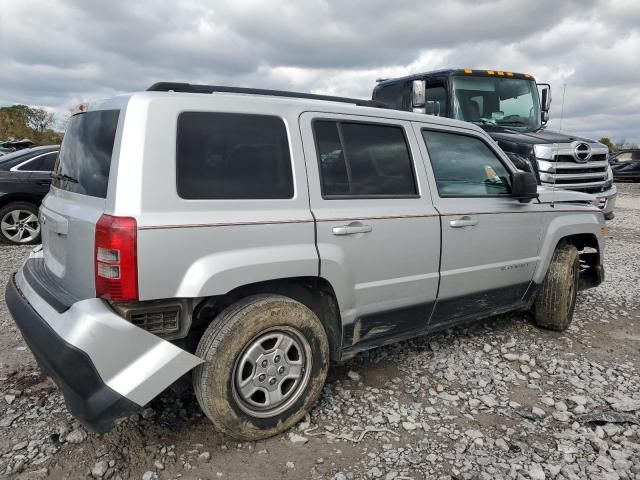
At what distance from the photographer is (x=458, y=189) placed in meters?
3.61

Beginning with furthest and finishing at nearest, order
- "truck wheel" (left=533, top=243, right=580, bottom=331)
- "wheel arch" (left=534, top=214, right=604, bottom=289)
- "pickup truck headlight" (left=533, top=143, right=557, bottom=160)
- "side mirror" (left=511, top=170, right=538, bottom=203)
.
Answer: "pickup truck headlight" (left=533, top=143, right=557, bottom=160) → "truck wheel" (left=533, top=243, right=580, bottom=331) → "wheel arch" (left=534, top=214, right=604, bottom=289) → "side mirror" (left=511, top=170, right=538, bottom=203)

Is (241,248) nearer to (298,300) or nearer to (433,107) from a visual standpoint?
(298,300)

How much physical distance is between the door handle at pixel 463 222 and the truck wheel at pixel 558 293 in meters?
1.37

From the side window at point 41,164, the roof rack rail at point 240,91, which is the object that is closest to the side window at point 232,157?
the roof rack rail at point 240,91

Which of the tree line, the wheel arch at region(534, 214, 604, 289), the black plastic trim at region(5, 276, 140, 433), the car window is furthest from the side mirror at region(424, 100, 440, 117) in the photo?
the tree line

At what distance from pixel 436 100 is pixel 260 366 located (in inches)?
238

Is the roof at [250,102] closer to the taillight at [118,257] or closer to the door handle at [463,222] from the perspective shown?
the taillight at [118,257]

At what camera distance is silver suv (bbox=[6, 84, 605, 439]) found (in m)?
2.29

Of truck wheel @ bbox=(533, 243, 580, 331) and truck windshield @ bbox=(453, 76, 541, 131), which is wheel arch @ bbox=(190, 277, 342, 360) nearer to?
truck wheel @ bbox=(533, 243, 580, 331)

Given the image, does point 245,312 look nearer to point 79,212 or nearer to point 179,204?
point 179,204

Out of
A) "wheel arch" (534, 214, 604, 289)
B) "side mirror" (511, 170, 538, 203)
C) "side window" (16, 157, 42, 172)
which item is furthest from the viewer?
"side window" (16, 157, 42, 172)

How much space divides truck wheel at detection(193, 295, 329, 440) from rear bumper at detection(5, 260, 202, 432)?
0.68 feet

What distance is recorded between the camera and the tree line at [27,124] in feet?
150

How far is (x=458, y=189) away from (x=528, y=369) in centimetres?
152
